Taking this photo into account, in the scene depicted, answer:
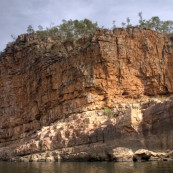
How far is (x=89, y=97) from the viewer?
1614 inches

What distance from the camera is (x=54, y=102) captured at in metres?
46.6

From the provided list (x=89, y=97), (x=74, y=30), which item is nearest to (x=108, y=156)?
(x=89, y=97)

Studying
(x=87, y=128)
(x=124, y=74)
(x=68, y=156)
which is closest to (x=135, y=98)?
(x=124, y=74)

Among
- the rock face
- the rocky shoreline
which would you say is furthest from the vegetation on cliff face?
the rocky shoreline

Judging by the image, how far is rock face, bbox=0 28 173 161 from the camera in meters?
29.0

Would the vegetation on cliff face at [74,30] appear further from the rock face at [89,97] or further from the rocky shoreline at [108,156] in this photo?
the rocky shoreline at [108,156]

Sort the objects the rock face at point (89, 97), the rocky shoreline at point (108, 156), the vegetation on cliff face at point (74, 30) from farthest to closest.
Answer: the vegetation on cliff face at point (74, 30)
the rock face at point (89, 97)
the rocky shoreline at point (108, 156)

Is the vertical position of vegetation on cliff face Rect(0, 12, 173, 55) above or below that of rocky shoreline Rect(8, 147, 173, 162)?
above

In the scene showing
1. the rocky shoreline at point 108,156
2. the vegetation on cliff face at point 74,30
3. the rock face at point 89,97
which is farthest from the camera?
the vegetation on cliff face at point 74,30

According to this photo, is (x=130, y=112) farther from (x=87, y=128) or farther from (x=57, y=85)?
(x=57, y=85)

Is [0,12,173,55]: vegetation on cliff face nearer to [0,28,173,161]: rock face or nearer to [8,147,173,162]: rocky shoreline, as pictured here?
[0,28,173,161]: rock face

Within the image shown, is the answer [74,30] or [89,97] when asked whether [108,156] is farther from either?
[74,30]

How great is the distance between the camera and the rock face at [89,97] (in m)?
29.0

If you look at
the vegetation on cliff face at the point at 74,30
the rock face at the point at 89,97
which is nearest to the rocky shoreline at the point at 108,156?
the rock face at the point at 89,97
